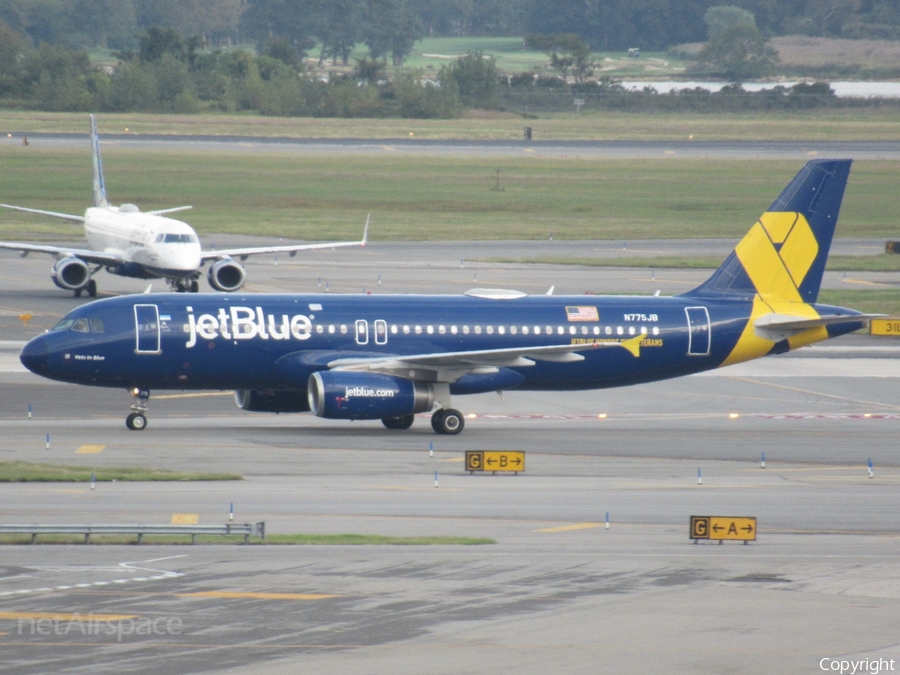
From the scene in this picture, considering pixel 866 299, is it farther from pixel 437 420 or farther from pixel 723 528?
pixel 723 528

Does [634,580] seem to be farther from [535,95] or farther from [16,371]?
[535,95]

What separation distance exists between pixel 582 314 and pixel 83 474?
1572 centimetres

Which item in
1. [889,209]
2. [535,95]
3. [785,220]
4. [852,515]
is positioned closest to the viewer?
[852,515]

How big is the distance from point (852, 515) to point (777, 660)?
11.2 metres

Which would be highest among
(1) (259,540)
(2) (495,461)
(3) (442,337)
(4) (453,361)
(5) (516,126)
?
(5) (516,126)

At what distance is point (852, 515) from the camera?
28.3 meters

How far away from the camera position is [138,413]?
37938mm

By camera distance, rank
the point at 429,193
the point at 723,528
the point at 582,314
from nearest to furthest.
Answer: the point at 723,528 → the point at 582,314 → the point at 429,193

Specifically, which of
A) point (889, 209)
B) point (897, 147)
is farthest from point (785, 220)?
point (897, 147)

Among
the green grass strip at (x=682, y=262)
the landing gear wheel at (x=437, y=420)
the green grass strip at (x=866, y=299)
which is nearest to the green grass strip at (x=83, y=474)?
the landing gear wheel at (x=437, y=420)

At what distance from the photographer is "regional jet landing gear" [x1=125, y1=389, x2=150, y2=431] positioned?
37.8 m

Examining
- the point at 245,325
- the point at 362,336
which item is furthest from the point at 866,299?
the point at 245,325

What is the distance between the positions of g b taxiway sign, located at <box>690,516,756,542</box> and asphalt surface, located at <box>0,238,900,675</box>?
30cm

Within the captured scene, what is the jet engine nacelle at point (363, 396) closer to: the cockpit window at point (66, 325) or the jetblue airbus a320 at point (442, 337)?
the jetblue airbus a320 at point (442, 337)
